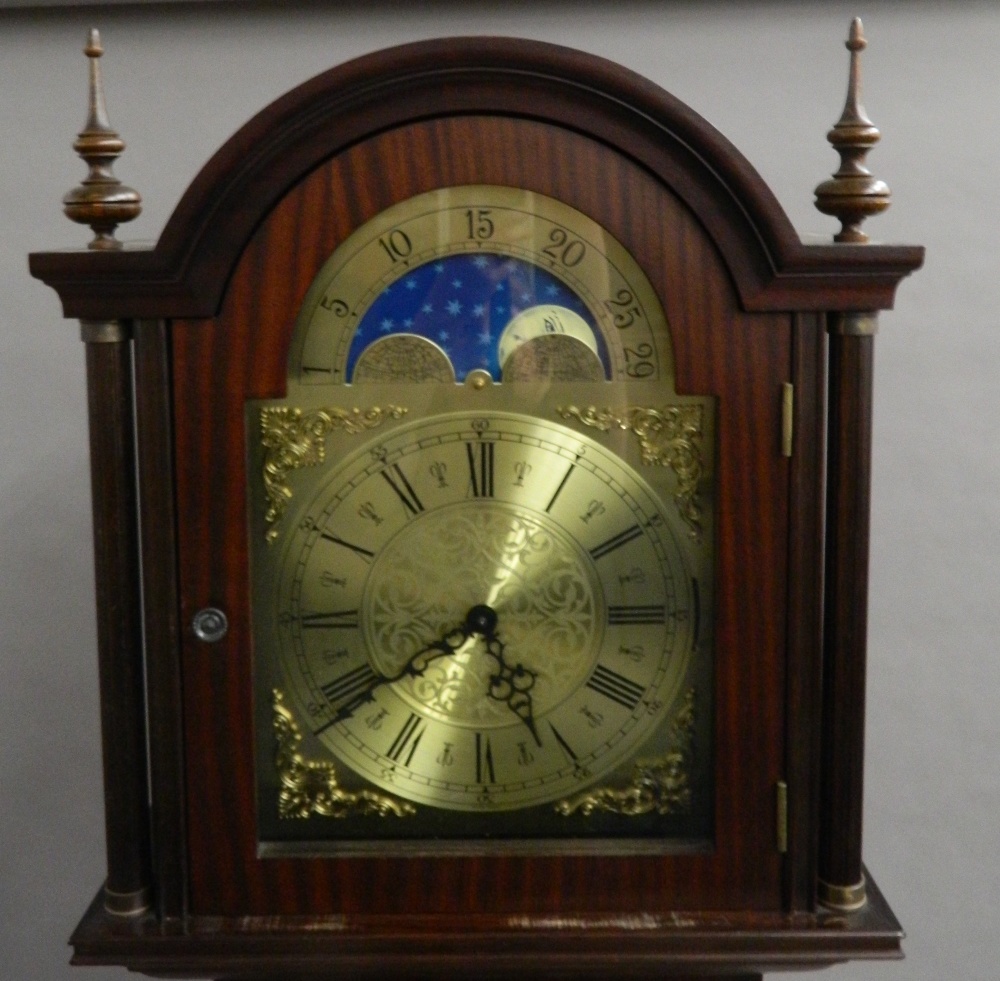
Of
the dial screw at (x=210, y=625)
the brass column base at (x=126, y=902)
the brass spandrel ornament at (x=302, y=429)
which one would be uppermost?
the brass spandrel ornament at (x=302, y=429)

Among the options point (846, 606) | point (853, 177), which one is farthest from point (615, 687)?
point (853, 177)

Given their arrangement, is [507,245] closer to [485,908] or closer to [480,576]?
[480,576]

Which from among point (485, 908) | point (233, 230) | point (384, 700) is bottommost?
point (485, 908)

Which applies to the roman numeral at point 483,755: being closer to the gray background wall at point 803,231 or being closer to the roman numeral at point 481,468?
the roman numeral at point 481,468

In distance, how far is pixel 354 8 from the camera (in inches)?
52.1

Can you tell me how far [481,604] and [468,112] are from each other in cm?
35

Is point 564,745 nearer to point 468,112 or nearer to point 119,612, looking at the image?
point 119,612

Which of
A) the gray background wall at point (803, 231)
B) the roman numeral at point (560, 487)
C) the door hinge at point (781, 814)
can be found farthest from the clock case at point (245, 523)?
the gray background wall at point (803, 231)

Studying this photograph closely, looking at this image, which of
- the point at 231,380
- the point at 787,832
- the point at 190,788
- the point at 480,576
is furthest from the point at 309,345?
the point at 787,832

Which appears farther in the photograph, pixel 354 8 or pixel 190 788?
pixel 354 8

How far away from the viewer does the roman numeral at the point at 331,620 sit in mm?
980

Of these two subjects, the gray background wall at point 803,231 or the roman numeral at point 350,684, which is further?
the gray background wall at point 803,231

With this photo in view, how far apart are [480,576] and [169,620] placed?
0.23m

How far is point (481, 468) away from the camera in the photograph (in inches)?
38.0
